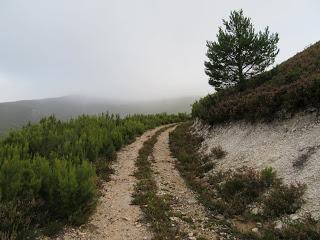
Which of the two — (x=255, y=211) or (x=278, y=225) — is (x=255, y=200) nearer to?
(x=255, y=211)

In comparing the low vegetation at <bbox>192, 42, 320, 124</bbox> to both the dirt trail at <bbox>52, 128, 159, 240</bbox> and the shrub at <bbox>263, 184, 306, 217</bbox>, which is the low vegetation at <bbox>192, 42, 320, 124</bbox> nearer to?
the shrub at <bbox>263, 184, 306, 217</bbox>


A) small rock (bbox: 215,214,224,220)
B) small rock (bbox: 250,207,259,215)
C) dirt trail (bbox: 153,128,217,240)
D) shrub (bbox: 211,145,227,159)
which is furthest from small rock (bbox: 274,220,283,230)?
shrub (bbox: 211,145,227,159)

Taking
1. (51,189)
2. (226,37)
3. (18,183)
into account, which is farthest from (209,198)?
(226,37)

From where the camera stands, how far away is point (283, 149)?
14188 millimetres

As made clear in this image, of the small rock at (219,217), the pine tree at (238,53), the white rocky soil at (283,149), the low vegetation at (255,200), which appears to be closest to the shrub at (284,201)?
the low vegetation at (255,200)

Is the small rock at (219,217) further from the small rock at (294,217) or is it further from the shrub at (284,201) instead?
the small rock at (294,217)

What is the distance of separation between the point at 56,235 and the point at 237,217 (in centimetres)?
531

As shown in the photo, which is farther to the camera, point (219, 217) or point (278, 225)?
point (219, 217)

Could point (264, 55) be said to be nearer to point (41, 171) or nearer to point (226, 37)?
point (226, 37)

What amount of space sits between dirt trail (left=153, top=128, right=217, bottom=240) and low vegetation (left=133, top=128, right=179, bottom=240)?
269 mm

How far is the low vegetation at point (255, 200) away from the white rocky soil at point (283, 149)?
428mm

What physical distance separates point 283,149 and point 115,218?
23.9 ft

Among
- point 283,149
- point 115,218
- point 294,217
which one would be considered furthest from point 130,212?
point 283,149

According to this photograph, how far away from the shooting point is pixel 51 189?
10305 millimetres
